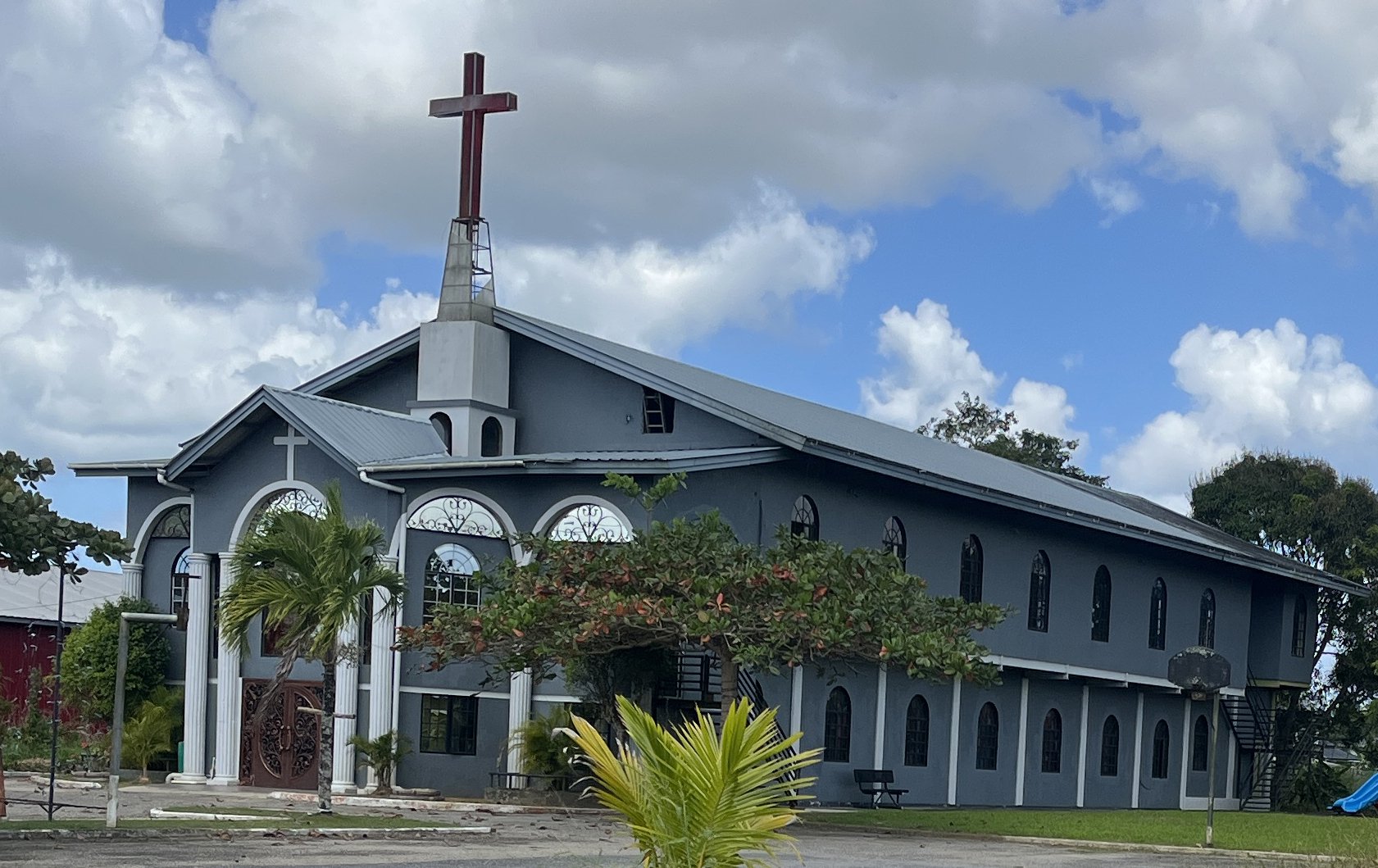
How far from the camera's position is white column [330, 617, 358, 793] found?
29781mm

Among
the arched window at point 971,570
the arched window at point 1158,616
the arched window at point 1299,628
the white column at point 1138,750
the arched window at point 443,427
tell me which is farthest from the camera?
the arched window at point 1299,628

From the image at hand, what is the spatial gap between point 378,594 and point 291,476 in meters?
2.67

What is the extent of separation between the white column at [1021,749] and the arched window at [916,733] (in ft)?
10.4

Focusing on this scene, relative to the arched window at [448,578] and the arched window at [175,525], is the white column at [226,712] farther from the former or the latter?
the arched window at [448,578]

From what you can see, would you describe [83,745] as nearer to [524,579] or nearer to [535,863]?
[524,579]

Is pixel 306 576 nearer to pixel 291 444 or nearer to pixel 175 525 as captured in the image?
pixel 291 444

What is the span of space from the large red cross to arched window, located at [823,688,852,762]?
10916mm

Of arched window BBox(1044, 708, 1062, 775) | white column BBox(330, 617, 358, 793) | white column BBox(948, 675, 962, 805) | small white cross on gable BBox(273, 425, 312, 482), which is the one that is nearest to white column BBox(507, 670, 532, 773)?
white column BBox(330, 617, 358, 793)

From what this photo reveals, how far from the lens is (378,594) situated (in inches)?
1180

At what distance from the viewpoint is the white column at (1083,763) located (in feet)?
129

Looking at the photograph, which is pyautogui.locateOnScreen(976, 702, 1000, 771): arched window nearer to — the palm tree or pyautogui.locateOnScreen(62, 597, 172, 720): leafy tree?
pyautogui.locateOnScreen(62, 597, 172, 720): leafy tree

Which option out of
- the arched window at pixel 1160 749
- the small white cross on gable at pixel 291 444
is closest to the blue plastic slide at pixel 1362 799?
the arched window at pixel 1160 749

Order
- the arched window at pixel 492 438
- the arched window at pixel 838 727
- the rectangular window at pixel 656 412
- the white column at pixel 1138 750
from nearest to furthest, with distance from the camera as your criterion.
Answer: the rectangular window at pixel 656 412 → the arched window at pixel 838 727 → the arched window at pixel 492 438 → the white column at pixel 1138 750

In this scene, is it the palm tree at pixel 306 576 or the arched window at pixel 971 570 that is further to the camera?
the arched window at pixel 971 570
